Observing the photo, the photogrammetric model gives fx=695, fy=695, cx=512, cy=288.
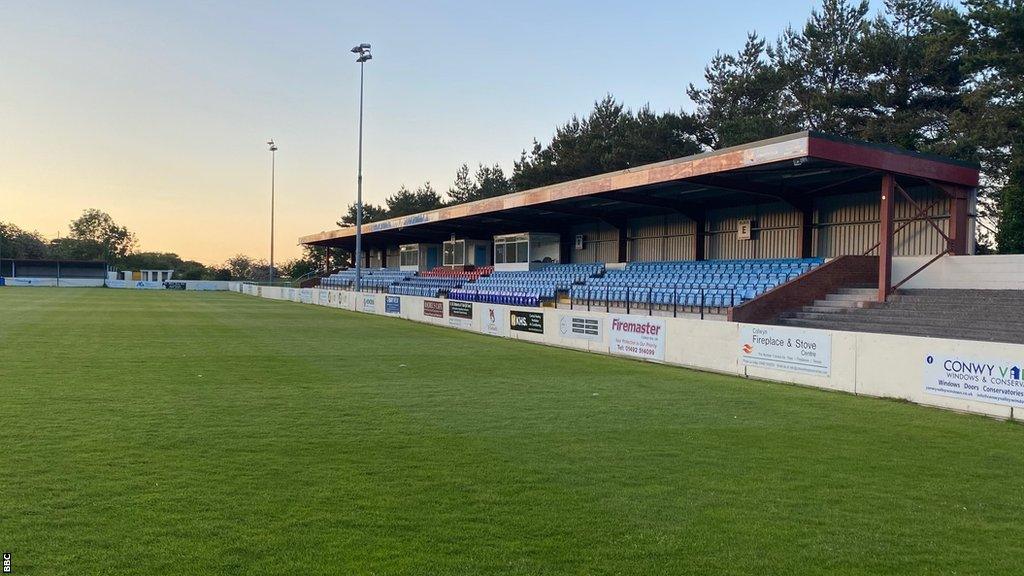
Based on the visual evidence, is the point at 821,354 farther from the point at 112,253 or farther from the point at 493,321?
the point at 112,253

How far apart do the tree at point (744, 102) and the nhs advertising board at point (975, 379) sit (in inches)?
1034

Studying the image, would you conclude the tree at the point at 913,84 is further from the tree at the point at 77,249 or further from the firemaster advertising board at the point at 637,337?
the tree at the point at 77,249

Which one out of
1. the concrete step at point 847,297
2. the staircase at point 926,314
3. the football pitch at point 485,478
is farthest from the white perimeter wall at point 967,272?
the football pitch at point 485,478

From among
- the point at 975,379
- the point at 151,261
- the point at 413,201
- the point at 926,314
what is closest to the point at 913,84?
the point at 926,314

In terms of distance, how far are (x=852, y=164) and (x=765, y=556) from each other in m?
16.4

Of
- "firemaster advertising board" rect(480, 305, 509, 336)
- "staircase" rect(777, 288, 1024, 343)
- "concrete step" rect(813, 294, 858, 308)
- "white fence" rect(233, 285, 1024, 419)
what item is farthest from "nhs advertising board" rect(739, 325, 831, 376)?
"firemaster advertising board" rect(480, 305, 509, 336)

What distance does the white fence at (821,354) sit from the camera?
1014 cm

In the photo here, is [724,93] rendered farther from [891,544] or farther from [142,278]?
[142,278]

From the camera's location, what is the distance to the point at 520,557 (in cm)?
446

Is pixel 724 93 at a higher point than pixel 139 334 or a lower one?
higher

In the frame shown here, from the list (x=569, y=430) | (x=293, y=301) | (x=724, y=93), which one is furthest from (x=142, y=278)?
(x=569, y=430)

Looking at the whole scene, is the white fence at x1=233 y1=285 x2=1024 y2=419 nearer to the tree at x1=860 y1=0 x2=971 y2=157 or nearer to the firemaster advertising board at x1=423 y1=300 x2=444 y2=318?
the firemaster advertising board at x1=423 y1=300 x2=444 y2=318

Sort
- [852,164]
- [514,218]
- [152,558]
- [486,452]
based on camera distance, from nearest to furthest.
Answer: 1. [152,558]
2. [486,452]
3. [852,164]
4. [514,218]

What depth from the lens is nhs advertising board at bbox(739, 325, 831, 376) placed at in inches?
499
